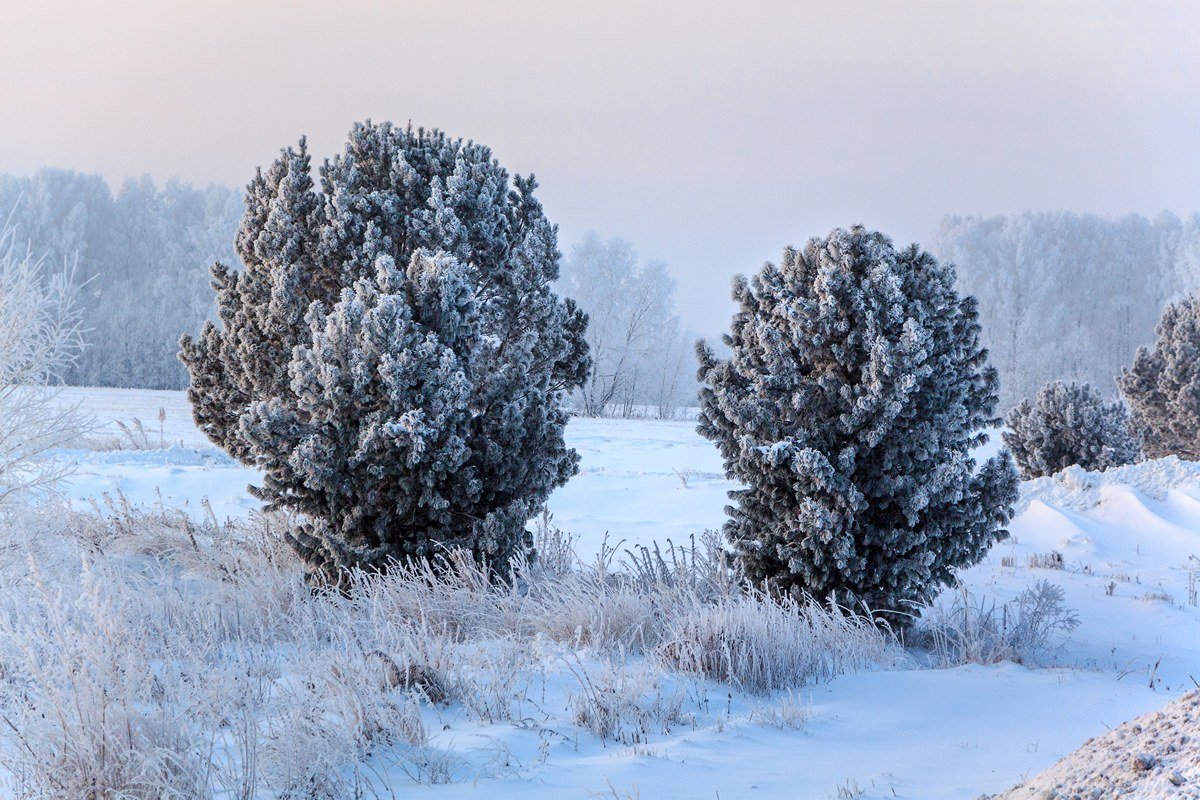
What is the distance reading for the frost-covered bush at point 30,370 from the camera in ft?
16.4

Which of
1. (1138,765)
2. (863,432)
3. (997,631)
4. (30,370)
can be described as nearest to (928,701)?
(863,432)

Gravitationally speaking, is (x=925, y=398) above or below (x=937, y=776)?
above

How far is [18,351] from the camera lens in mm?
5020

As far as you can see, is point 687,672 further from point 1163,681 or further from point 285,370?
point 285,370

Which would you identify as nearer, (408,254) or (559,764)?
(559,764)

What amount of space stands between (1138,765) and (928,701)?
7.82ft

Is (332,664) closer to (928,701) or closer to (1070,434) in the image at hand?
(928,701)

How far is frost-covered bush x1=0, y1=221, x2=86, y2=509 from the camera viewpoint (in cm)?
501

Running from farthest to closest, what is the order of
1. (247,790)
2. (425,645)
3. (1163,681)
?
1. (1163,681)
2. (425,645)
3. (247,790)

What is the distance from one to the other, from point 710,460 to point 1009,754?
52.1 feet

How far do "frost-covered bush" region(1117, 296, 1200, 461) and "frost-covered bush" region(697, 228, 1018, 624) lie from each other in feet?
56.3

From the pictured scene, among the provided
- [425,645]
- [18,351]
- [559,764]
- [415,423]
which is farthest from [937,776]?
[18,351]

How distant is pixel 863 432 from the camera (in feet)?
21.1

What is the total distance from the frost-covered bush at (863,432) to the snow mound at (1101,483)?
7.46m
